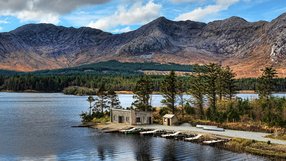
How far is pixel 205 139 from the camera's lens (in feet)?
222

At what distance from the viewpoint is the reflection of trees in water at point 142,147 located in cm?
5556

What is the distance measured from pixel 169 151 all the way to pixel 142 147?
5.43 metres

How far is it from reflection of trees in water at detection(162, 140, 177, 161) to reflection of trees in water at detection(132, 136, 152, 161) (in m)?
2.29

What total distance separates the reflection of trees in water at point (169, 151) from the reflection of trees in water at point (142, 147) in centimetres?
229

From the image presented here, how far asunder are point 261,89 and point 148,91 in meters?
27.5

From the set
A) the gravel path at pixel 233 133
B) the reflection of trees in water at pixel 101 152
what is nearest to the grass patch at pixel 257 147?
the gravel path at pixel 233 133

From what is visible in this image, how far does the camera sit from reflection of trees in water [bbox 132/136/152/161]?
55.6 metres

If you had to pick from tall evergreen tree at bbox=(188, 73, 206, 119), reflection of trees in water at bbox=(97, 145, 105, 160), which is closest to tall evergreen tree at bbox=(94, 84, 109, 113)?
tall evergreen tree at bbox=(188, 73, 206, 119)

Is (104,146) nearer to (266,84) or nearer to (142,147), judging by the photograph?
(142,147)

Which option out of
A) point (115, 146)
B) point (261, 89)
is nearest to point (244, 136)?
point (115, 146)

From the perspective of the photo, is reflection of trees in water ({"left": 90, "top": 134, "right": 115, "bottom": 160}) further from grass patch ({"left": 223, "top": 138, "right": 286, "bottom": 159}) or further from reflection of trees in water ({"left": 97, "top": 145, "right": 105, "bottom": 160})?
grass patch ({"left": 223, "top": 138, "right": 286, "bottom": 159})

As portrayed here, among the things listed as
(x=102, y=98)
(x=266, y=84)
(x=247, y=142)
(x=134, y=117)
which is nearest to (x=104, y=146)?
(x=247, y=142)

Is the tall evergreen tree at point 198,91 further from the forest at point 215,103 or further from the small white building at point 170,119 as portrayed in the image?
the small white building at point 170,119

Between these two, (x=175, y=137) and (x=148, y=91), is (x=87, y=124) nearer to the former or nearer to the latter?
(x=148, y=91)
